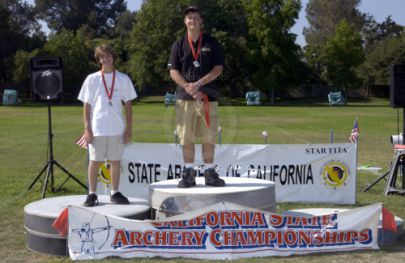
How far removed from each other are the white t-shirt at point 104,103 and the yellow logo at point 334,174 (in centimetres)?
463

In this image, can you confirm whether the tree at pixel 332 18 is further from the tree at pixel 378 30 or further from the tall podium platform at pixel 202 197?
the tall podium platform at pixel 202 197

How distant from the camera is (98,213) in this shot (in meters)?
6.29

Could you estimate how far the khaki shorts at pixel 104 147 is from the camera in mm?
7051

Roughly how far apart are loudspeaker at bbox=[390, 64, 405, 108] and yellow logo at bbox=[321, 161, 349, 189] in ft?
5.40

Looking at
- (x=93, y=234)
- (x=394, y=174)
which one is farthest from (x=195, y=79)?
(x=394, y=174)

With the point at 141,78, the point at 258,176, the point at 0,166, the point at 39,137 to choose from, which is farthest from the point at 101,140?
the point at 141,78

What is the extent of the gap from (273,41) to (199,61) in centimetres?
6266

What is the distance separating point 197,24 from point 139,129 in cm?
1921

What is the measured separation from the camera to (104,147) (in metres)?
7.07

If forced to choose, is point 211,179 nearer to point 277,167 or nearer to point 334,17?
point 277,167

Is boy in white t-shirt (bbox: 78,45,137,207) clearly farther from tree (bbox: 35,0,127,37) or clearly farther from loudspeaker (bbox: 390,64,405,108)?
tree (bbox: 35,0,127,37)

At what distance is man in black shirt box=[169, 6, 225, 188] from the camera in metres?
7.13

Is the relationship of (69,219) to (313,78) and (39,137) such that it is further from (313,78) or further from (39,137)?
(313,78)

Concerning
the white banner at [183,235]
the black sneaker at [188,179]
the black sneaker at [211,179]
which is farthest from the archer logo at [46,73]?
the white banner at [183,235]
